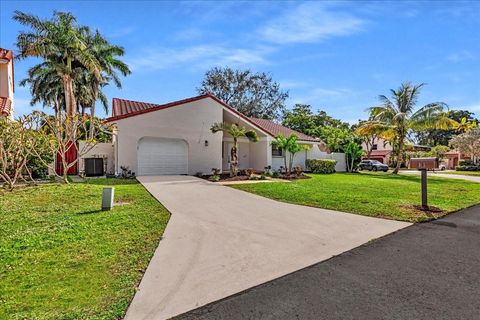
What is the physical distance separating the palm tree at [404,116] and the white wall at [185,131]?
14.9 m

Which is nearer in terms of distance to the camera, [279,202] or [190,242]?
[190,242]

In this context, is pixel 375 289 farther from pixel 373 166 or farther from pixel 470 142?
pixel 470 142

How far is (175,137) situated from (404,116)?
1945 cm

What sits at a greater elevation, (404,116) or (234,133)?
(404,116)

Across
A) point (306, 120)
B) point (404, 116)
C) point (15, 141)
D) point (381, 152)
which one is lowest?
point (15, 141)

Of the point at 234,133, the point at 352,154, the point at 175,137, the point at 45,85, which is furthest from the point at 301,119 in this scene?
the point at 45,85

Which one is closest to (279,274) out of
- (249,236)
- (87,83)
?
(249,236)

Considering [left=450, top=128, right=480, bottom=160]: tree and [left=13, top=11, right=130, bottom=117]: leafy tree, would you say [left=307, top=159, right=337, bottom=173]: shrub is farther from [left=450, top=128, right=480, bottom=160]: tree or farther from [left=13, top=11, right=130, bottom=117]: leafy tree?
[left=450, top=128, right=480, bottom=160]: tree

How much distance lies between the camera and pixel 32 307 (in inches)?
125

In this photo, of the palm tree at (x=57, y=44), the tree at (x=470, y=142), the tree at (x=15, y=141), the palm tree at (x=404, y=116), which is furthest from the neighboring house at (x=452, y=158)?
the tree at (x=15, y=141)

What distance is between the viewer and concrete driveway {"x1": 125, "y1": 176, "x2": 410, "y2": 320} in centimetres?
362

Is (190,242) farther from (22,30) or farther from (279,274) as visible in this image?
(22,30)

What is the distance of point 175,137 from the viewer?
63.1 feet

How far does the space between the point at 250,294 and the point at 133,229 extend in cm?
366
